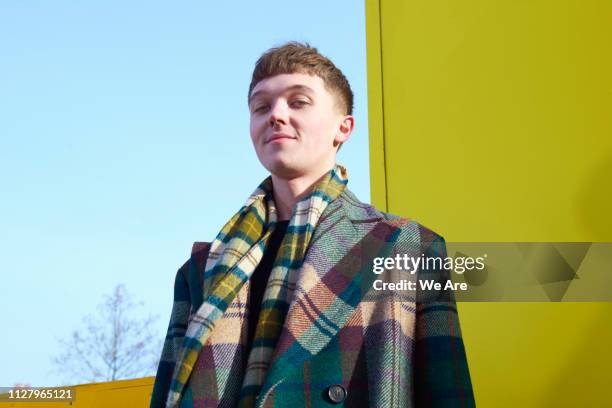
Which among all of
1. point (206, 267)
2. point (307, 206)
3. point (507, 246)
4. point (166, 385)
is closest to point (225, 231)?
point (206, 267)

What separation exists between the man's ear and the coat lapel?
0.12 m

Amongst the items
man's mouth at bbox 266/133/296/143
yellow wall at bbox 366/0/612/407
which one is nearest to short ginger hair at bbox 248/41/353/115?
man's mouth at bbox 266/133/296/143

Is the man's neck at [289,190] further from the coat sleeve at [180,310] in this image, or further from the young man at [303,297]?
the coat sleeve at [180,310]

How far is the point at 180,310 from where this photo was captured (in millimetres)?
1682

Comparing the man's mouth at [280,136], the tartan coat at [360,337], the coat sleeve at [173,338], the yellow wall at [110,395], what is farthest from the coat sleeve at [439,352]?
the yellow wall at [110,395]

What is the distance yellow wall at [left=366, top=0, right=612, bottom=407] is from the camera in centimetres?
182

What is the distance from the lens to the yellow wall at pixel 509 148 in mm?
1818

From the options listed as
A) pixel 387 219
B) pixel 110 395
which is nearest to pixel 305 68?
pixel 387 219

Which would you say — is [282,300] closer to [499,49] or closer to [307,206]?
[307,206]

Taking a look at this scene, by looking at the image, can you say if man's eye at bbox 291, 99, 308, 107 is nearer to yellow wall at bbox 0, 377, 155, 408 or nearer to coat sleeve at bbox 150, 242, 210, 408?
coat sleeve at bbox 150, 242, 210, 408

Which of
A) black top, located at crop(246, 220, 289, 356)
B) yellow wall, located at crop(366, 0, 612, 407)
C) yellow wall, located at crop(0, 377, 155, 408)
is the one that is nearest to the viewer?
black top, located at crop(246, 220, 289, 356)

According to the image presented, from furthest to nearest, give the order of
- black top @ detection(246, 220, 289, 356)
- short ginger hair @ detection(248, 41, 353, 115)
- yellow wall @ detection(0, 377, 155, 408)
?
1. yellow wall @ detection(0, 377, 155, 408)
2. short ginger hair @ detection(248, 41, 353, 115)
3. black top @ detection(246, 220, 289, 356)

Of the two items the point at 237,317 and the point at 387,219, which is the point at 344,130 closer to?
the point at 387,219

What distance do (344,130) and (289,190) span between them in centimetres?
17
